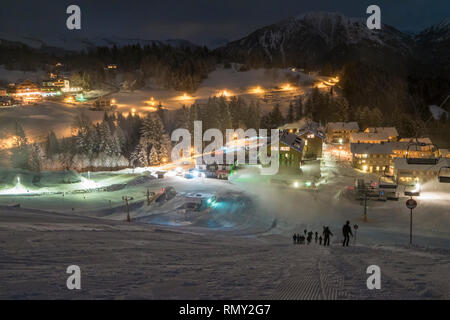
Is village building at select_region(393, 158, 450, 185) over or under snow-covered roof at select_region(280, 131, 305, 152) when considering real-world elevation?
under

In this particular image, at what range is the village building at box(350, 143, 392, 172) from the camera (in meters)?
47.3

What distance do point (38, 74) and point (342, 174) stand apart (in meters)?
129

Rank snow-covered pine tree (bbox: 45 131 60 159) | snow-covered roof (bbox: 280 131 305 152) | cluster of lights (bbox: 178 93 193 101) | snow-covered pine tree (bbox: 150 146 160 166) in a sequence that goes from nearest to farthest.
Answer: snow-covered roof (bbox: 280 131 305 152), snow-covered pine tree (bbox: 150 146 160 166), snow-covered pine tree (bbox: 45 131 60 159), cluster of lights (bbox: 178 93 193 101)

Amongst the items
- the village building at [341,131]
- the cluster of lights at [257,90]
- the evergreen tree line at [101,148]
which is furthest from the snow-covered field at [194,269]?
the cluster of lights at [257,90]

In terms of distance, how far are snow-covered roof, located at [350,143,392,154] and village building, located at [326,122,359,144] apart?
1928 cm

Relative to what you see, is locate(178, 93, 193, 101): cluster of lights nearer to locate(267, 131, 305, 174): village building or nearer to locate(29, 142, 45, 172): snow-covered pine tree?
locate(29, 142, 45, 172): snow-covered pine tree

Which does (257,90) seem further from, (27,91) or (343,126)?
(27,91)

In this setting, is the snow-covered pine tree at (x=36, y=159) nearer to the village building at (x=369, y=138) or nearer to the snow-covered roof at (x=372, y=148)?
the snow-covered roof at (x=372, y=148)

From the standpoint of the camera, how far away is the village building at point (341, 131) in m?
67.9

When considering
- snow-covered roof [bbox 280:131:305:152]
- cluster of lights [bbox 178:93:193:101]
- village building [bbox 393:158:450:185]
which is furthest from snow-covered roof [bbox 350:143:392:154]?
cluster of lights [bbox 178:93:193:101]

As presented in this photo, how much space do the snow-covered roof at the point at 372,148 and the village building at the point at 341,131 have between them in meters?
19.3
